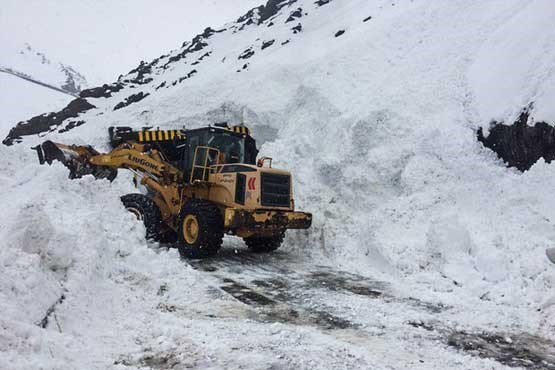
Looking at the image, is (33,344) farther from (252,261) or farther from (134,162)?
(134,162)

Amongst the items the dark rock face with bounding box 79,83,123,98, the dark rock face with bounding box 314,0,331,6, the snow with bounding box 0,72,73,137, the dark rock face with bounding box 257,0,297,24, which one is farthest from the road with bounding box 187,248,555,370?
the snow with bounding box 0,72,73,137

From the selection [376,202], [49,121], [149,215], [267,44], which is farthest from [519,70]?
[49,121]

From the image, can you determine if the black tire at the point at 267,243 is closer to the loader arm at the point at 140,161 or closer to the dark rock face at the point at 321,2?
the loader arm at the point at 140,161

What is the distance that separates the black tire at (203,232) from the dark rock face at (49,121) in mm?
28765

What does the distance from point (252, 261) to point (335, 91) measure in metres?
7.63

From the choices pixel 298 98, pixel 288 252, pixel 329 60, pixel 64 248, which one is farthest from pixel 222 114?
pixel 64 248

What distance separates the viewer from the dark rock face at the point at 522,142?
8375mm

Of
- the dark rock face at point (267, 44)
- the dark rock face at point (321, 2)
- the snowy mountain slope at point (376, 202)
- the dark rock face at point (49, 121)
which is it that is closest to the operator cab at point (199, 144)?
the snowy mountain slope at point (376, 202)

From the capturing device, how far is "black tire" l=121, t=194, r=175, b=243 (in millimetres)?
10008

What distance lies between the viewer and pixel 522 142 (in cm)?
883

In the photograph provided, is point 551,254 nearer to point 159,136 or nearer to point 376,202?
point 376,202

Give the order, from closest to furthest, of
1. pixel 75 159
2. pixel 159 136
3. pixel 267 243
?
pixel 267 243
pixel 159 136
pixel 75 159

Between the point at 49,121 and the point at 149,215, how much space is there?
101ft

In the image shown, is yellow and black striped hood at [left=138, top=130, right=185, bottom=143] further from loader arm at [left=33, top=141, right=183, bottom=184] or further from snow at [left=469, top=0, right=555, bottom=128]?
snow at [left=469, top=0, right=555, bottom=128]
